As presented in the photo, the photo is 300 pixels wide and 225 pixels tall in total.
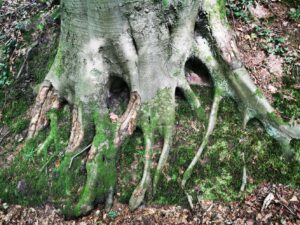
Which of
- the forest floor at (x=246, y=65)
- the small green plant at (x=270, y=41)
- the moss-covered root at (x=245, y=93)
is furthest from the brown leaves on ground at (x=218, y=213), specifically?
the small green plant at (x=270, y=41)

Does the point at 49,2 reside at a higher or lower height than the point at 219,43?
higher

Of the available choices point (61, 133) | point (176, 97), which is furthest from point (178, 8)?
point (61, 133)

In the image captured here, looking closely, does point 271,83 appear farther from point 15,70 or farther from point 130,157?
point 15,70

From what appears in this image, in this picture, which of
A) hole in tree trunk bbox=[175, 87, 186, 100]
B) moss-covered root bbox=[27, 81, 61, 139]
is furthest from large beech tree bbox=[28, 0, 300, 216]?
moss-covered root bbox=[27, 81, 61, 139]

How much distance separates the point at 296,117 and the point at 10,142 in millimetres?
4237

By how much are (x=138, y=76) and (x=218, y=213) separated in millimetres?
2019

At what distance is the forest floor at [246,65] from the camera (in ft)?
13.2

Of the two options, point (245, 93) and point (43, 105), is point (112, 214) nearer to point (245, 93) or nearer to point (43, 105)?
point (43, 105)

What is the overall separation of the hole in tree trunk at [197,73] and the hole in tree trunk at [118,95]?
3.08 ft

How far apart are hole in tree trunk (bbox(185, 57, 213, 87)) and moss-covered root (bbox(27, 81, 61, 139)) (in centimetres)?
199

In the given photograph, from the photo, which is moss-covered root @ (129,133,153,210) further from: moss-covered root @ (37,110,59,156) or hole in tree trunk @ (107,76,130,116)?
moss-covered root @ (37,110,59,156)

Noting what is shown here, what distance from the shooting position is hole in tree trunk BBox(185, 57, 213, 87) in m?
4.84

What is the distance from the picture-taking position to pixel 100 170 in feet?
14.1

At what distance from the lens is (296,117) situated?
15.3 ft
